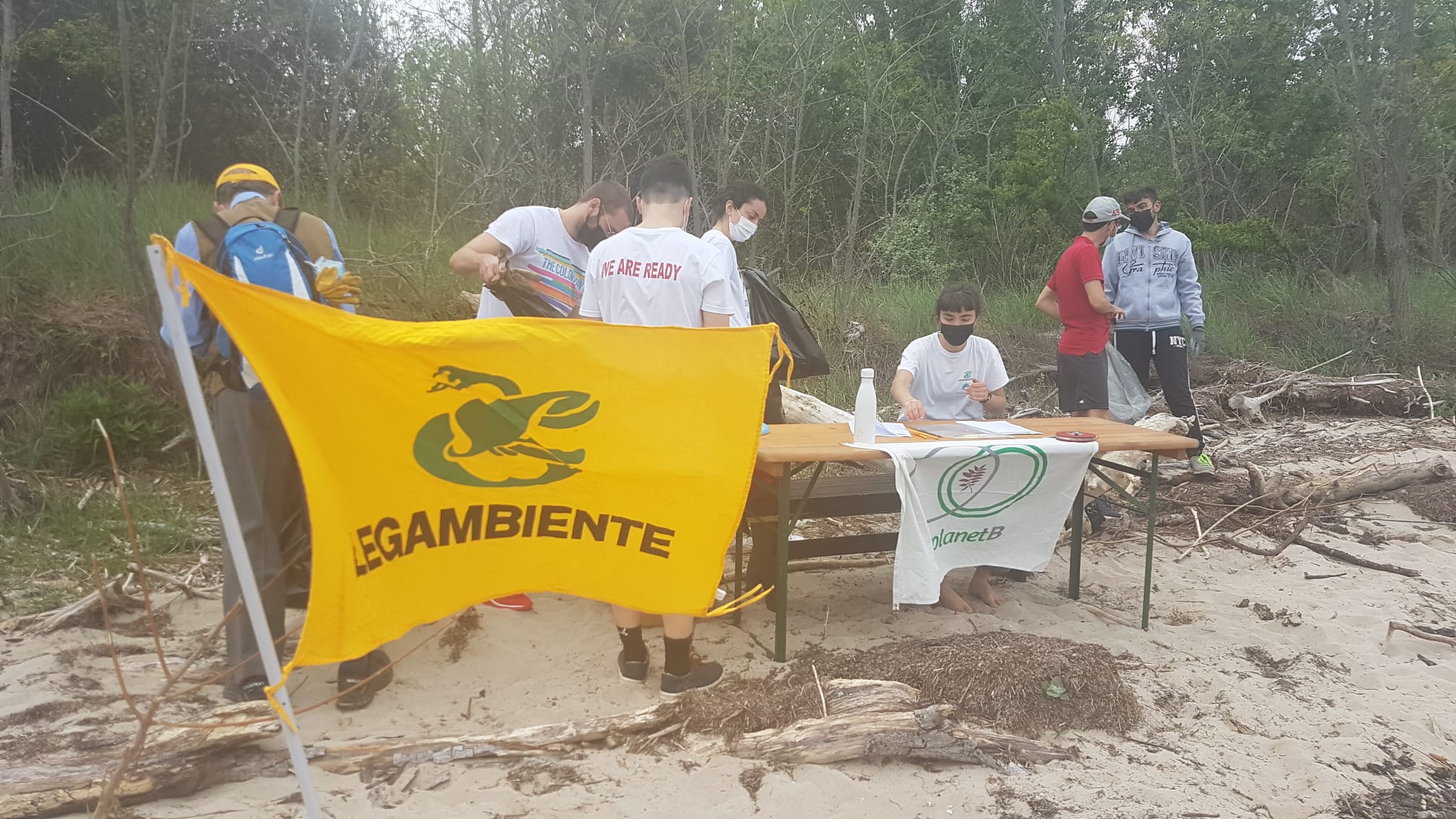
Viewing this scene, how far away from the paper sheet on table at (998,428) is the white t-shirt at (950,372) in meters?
0.23

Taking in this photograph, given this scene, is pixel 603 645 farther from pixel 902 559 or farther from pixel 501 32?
pixel 501 32

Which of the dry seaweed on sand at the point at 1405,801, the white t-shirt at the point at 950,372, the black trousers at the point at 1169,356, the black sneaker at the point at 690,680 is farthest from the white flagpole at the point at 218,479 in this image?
the black trousers at the point at 1169,356

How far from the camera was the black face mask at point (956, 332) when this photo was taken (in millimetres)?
4527

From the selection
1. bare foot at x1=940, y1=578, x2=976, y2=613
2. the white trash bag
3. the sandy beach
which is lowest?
the sandy beach

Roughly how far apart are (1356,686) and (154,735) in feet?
14.0

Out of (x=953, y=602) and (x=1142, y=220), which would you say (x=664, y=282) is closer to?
(x=953, y=602)

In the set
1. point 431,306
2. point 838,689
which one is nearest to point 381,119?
point 431,306

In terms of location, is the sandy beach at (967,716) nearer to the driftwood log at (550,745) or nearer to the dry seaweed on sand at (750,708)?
the driftwood log at (550,745)

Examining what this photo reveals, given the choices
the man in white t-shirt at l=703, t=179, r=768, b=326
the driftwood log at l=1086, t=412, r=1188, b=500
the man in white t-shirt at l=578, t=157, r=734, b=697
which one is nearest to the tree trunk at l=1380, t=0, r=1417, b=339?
the driftwood log at l=1086, t=412, r=1188, b=500

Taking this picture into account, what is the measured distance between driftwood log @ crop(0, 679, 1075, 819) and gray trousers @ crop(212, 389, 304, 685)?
30 centimetres

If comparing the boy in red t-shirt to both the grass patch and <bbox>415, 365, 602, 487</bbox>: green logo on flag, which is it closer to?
<bbox>415, 365, 602, 487</bbox>: green logo on flag

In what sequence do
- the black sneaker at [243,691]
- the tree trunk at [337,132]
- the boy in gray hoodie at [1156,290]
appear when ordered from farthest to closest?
1. the tree trunk at [337,132]
2. the boy in gray hoodie at [1156,290]
3. the black sneaker at [243,691]

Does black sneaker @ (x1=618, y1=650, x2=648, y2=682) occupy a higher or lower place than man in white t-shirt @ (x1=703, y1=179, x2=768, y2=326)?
lower

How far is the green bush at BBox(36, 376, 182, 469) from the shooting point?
5.66m
